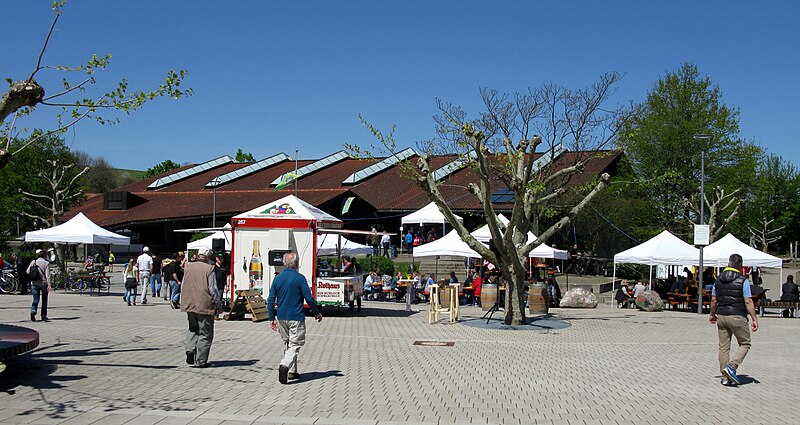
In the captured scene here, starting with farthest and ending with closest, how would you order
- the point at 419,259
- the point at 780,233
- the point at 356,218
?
the point at 780,233 → the point at 356,218 → the point at 419,259

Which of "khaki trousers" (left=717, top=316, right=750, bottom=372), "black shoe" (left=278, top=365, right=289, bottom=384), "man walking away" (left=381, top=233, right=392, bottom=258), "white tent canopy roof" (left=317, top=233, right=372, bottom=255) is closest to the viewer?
"black shoe" (left=278, top=365, right=289, bottom=384)

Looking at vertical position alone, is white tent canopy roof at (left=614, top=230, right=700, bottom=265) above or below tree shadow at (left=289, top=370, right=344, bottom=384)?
above

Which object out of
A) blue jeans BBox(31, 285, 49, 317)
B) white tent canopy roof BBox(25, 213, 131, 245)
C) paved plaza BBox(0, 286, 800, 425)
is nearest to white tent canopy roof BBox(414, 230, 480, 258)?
paved plaza BBox(0, 286, 800, 425)

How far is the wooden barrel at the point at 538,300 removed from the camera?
22422 millimetres

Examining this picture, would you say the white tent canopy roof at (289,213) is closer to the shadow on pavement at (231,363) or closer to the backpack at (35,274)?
the backpack at (35,274)

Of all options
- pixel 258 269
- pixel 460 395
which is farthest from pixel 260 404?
pixel 258 269

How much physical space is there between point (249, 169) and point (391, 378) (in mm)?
47923

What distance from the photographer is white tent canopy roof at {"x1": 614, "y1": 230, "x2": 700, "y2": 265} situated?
25344 mm

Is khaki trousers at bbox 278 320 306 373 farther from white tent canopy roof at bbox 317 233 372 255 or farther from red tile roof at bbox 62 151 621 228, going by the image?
red tile roof at bbox 62 151 621 228

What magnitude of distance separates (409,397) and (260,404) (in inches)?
69.0

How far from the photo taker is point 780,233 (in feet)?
218

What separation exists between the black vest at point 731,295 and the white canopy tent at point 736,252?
15501 mm

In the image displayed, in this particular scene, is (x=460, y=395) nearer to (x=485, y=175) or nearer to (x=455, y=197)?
(x=485, y=175)

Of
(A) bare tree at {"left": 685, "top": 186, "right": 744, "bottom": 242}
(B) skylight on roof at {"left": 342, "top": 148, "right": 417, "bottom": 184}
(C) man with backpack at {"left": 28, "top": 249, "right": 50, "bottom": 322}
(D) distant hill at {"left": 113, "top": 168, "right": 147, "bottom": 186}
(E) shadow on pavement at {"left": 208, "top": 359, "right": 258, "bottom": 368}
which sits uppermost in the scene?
(D) distant hill at {"left": 113, "top": 168, "right": 147, "bottom": 186}
